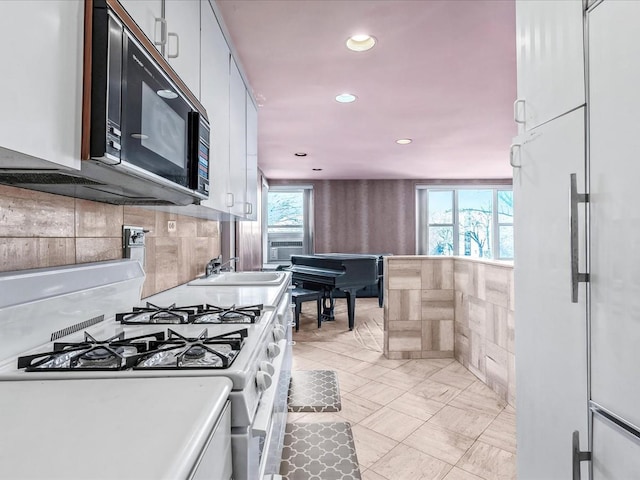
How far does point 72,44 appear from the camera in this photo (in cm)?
66

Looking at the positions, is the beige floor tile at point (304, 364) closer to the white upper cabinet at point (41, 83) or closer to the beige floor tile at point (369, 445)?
the beige floor tile at point (369, 445)

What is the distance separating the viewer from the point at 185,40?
125 cm

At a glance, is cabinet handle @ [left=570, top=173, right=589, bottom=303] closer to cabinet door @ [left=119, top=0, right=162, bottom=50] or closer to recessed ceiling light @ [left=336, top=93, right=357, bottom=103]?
cabinet door @ [left=119, top=0, right=162, bottom=50]

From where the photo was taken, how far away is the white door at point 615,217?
83cm

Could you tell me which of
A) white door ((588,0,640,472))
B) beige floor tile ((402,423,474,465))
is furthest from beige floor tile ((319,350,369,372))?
white door ((588,0,640,472))

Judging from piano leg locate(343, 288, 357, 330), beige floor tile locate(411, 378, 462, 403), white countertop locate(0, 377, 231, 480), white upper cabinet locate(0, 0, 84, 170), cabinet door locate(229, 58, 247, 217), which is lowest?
beige floor tile locate(411, 378, 462, 403)

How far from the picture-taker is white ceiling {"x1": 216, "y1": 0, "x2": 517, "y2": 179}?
176cm

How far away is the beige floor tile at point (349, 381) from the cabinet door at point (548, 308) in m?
1.35

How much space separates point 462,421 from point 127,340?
6.45 feet

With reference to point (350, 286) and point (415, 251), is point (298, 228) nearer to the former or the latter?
point (415, 251)

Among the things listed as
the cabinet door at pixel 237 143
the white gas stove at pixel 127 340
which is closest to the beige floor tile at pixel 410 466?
the white gas stove at pixel 127 340

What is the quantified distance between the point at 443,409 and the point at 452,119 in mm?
2489

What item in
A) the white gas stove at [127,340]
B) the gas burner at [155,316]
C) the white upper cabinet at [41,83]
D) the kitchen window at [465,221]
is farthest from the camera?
the kitchen window at [465,221]

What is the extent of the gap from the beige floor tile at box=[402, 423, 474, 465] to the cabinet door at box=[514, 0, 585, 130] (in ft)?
5.05
